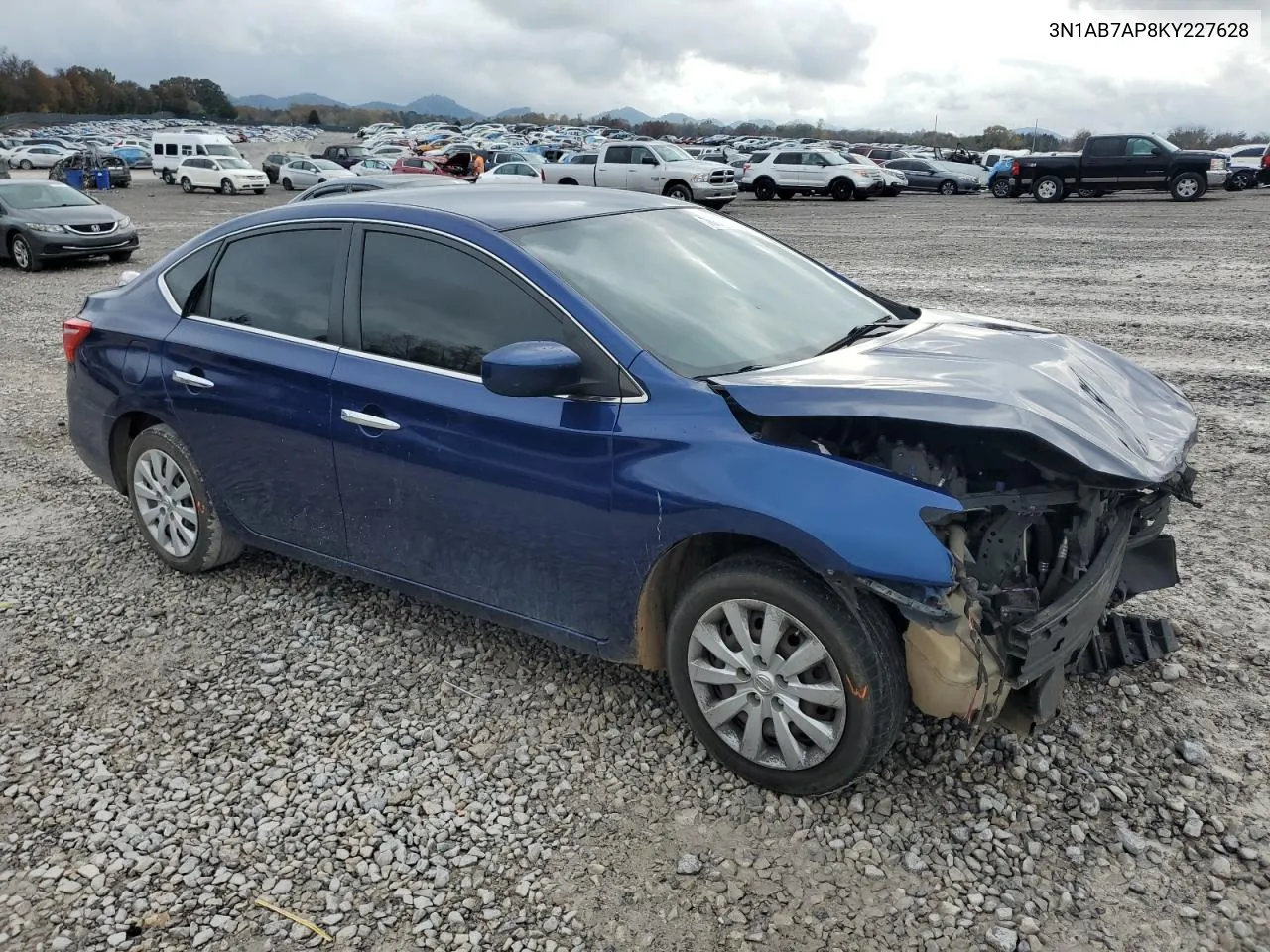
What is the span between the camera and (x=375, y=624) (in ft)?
14.0

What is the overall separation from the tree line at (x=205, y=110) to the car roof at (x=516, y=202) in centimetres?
9552

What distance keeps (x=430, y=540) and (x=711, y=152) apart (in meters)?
40.6

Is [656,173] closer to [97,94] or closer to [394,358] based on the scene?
[394,358]

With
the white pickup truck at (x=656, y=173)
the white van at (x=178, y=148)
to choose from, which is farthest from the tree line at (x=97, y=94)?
the white pickup truck at (x=656, y=173)

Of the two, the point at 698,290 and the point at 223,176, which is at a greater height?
the point at 223,176

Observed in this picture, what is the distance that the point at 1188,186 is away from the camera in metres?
25.0

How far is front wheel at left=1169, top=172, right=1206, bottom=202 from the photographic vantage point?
24859 millimetres

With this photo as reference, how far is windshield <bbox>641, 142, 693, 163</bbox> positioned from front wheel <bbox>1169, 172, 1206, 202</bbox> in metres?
12.1

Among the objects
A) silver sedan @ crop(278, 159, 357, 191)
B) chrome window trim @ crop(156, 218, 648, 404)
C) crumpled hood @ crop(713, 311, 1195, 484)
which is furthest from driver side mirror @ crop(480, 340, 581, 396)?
silver sedan @ crop(278, 159, 357, 191)

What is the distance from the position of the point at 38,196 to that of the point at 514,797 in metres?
17.3

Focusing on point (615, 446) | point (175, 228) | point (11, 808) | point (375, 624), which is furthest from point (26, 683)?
point (175, 228)

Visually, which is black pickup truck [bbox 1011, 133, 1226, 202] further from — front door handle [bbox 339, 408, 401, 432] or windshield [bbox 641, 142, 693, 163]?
front door handle [bbox 339, 408, 401, 432]

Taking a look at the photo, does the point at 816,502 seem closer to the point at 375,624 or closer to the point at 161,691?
the point at 375,624

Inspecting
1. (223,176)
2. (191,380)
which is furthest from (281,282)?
(223,176)
